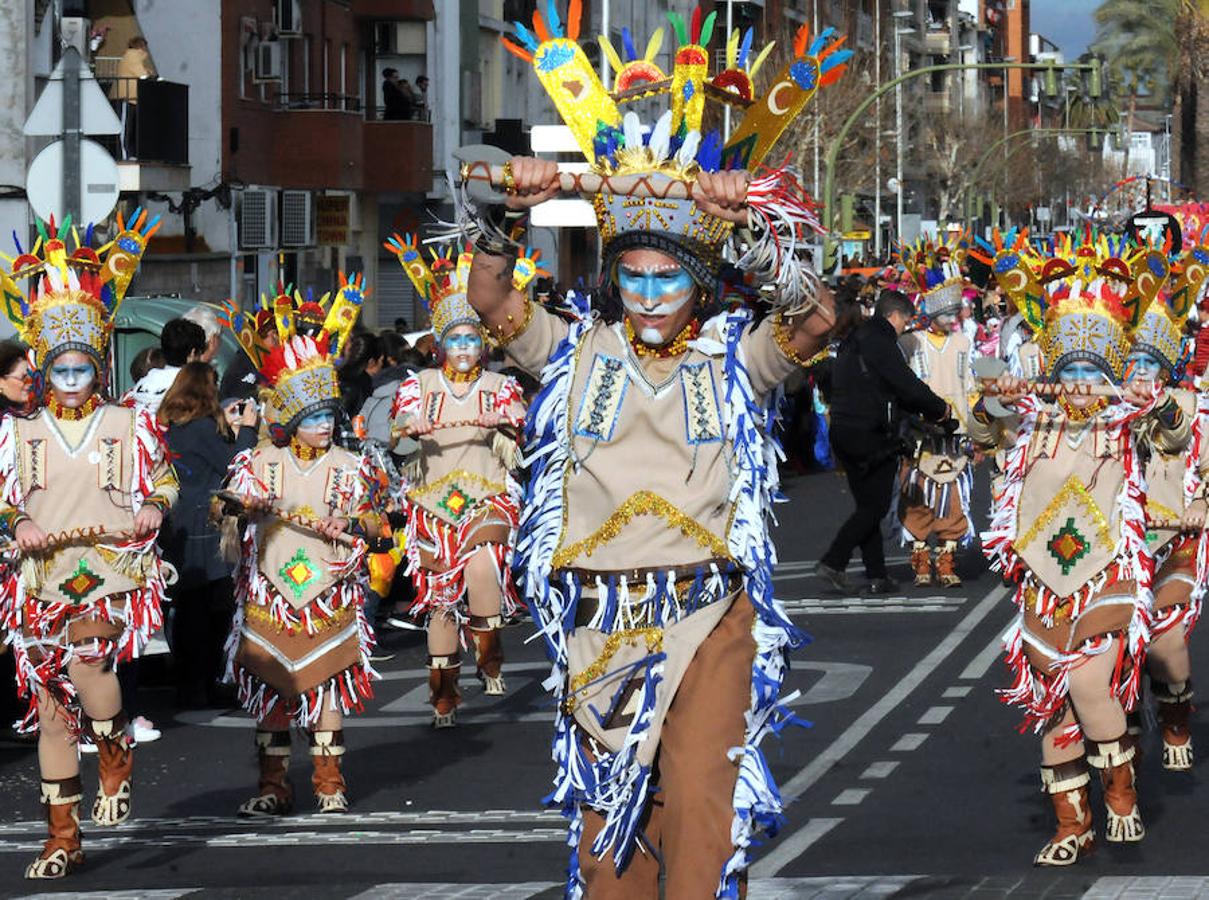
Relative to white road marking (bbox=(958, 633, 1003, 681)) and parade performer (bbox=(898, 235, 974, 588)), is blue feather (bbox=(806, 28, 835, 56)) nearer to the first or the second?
white road marking (bbox=(958, 633, 1003, 681))

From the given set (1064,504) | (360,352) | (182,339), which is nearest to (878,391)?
(360,352)

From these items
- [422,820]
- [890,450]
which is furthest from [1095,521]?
[890,450]

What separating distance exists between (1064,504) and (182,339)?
5.84m

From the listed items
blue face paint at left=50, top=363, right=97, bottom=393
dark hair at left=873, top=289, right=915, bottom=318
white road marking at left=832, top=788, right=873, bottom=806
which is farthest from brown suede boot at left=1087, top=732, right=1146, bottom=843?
dark hair at left=873, top=289, right=915, bottom=318

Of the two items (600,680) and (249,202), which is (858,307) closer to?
(600,680)

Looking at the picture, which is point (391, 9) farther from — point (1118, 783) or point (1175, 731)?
point (1118, 783)

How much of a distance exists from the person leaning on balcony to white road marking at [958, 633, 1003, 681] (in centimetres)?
1520

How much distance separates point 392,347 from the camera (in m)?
19.4

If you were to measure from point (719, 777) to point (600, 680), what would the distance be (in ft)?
1.37

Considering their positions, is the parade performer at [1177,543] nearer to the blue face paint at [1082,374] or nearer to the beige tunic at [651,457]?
the blue face paint at [1082,374]

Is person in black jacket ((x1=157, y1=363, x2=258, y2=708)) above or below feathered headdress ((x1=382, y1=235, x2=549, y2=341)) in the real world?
below

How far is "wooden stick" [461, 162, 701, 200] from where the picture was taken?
24.1 ft

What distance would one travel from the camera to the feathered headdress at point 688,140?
7.38 meters

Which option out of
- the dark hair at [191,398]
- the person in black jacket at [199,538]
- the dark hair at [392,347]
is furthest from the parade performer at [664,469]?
the dark hair at [392,347]
